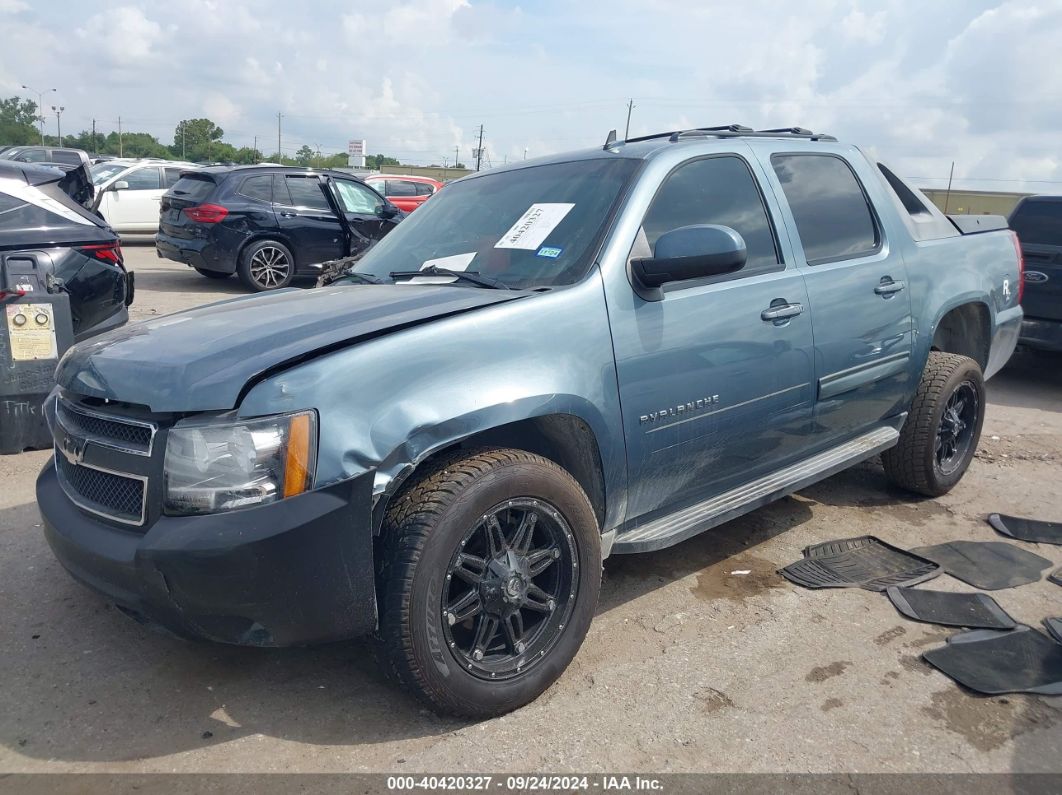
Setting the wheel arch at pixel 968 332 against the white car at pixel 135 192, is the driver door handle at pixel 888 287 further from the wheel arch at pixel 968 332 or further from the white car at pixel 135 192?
the white car at pixel 135 192

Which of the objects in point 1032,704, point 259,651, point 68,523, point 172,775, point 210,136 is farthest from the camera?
point 210,136

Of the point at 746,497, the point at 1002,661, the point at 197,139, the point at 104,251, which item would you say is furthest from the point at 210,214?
the point at 197,139

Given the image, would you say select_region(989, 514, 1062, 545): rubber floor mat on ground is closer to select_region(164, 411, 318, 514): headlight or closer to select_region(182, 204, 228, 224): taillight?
select_region(164, 411, 318, 514): headlight

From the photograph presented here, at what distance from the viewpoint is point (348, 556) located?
2.33 metres

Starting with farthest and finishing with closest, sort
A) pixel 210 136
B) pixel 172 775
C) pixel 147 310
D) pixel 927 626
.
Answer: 1. pixel 210 136
2. pixel 147 310
3. pixel 927 626
4. pixel 172 775

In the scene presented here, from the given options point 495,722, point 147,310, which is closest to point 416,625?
point 495,722

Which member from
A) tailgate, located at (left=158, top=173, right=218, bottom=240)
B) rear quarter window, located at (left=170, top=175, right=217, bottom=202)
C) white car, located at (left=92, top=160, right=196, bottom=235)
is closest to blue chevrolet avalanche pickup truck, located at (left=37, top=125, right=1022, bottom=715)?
tailgate, located at (left=158, top=173, right=218, bottom=240)

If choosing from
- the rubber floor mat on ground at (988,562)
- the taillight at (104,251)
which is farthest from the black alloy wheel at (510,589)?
the taillight at (104,251)

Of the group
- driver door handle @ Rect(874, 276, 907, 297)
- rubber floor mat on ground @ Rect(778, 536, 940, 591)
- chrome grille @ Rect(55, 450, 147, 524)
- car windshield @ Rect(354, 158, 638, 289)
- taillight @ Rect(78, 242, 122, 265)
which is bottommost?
rubber floor mat on ground @ Rect(778, 536, 940, 591)

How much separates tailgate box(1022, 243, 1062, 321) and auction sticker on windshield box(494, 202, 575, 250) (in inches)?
246

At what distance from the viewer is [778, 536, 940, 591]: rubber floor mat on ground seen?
3699 millimetres

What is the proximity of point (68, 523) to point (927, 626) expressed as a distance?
10.2 feet

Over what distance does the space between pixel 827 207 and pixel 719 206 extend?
31.7 inches

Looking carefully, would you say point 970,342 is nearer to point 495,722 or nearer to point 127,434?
point 495,722
